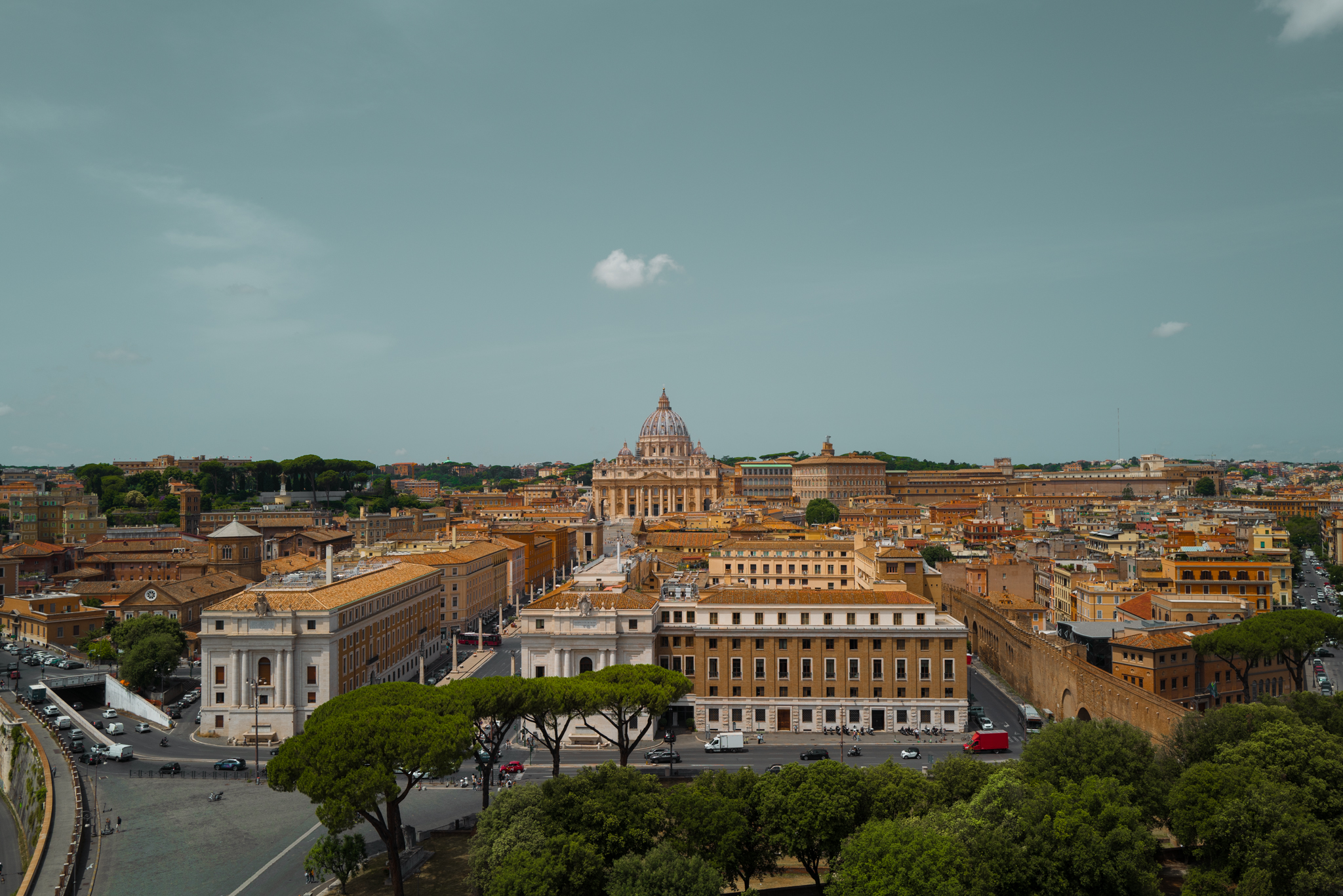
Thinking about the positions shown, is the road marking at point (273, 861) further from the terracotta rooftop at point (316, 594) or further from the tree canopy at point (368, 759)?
the terracotta rooftop at point (316, 594)

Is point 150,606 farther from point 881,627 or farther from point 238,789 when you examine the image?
point 881,627

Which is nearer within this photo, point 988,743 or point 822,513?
point 988,743

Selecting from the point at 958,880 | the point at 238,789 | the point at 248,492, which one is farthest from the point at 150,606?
the point at 248,492

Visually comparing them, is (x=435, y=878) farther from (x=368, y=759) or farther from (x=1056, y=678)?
(x=1056, y=678)

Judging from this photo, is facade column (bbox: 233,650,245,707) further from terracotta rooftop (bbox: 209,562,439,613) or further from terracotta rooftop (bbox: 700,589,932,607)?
terracotta rooftop (bbox: 700,589,932,607)

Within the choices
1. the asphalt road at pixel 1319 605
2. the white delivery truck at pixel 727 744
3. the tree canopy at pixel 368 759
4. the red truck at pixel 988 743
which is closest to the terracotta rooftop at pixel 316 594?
the tree canopy at pixel 368 759

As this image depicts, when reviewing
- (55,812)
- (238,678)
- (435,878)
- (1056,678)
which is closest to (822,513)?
(1056,678)
